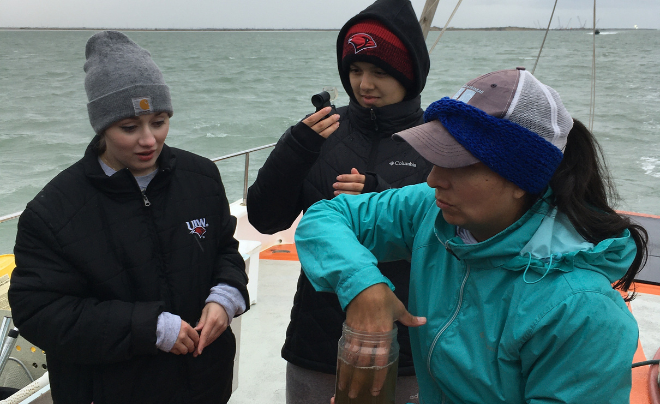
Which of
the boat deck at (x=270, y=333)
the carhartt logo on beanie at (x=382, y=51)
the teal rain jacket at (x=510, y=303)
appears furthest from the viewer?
the boat deck at (x=270, y=333)

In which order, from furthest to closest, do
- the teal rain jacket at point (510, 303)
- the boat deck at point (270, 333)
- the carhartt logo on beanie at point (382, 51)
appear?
the boat deck at point (270, 333)
the carhartt logo on beanie at point (382, 51)
the teal rain jacket at point (510, 303)

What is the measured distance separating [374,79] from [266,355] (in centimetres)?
213

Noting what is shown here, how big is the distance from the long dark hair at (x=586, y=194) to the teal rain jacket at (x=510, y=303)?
22 mm

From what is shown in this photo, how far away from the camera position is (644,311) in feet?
13.1

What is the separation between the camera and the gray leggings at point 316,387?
1661 millimetres

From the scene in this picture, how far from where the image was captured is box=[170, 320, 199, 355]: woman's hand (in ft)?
5.00

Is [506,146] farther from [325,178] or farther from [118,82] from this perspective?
[118,82]

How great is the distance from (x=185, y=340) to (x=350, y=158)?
0.71m

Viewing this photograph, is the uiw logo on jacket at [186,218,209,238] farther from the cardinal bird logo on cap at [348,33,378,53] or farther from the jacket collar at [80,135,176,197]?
the cardinal bird logo on cap at [348,33,378,53]

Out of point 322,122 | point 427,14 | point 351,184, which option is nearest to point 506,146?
point 351,184

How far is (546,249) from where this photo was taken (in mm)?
966

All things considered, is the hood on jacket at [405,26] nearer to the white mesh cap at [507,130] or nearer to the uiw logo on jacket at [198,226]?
the uiw logo on jacket at [198,226]

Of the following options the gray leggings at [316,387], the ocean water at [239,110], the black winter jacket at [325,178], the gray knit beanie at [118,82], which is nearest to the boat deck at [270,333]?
the gray leggings at [316,387]

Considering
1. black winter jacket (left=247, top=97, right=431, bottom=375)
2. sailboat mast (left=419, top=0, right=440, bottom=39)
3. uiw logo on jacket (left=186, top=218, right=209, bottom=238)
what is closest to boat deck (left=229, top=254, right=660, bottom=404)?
black winter jacket (left=247, top=97, right=431, bottom=375)
